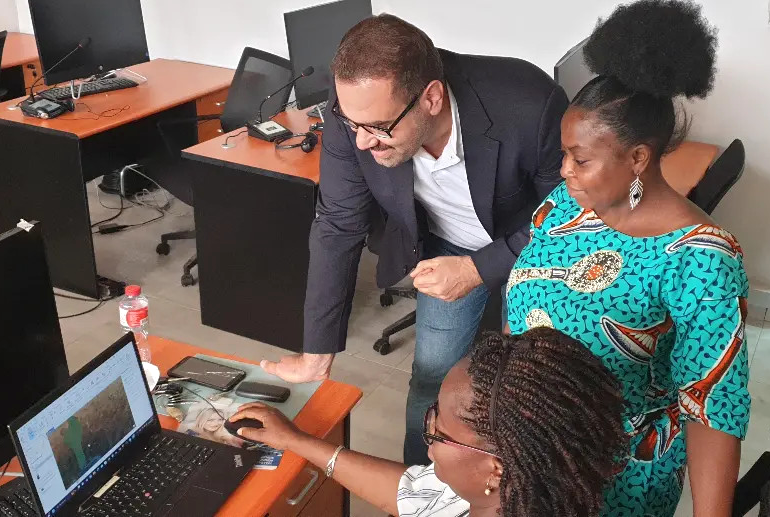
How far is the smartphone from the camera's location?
1.91 metres

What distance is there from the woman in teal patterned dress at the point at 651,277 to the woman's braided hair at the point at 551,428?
276 millimetres

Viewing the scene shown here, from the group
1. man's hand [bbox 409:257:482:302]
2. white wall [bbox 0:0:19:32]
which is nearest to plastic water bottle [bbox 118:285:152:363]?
man's hand [bbox 409:257:482:302]

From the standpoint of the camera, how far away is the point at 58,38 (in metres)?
3.85

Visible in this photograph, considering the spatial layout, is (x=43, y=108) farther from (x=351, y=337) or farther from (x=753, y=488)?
(x=753, y=488)

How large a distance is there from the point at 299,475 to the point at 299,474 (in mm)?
24

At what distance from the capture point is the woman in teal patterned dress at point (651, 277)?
1405 millimetres

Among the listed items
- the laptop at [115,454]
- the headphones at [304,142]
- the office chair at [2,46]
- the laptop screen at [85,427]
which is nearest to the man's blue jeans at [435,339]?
the laptop at [115,454]

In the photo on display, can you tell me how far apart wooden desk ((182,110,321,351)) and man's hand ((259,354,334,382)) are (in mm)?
1276

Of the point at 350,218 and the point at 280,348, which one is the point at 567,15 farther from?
the point at 350,218

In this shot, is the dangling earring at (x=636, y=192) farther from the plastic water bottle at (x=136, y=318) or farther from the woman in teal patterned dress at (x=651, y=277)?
the plastic water bottle at (x=136, y=318)

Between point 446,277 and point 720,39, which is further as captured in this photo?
point 720,39

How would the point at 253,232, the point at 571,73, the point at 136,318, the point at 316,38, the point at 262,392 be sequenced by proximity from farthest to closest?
the point at 316,38 → the point at 253,232 → the point at 571,73 → the point at 136,318 → the point at 262,392

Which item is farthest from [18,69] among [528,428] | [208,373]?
[528,428]

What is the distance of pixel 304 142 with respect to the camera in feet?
11.3
